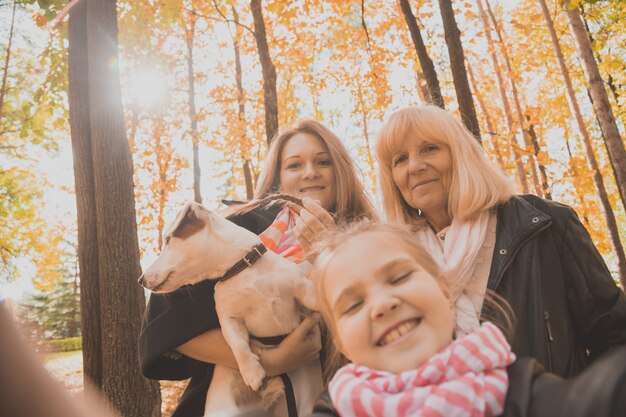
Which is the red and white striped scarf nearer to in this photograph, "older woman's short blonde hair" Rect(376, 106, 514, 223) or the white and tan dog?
the white and tan dog

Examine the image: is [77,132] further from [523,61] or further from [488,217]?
[523,61]

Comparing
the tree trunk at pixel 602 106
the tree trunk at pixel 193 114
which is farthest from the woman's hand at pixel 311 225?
the tree trunk at pixel 193 114

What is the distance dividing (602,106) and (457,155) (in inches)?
270

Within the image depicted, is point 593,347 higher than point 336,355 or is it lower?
lower

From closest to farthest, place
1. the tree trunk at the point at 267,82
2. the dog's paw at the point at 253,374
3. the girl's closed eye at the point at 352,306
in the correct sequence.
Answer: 1. the girl's closed eye at the point at 352,306
2. the dog's paw at the point at 253,374
3. the tree trunk at the point at 267,82

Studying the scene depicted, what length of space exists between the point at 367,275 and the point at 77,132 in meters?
4.03

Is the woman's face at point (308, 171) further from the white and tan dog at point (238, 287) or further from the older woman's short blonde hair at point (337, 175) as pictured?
the white and tan dog at point (238, 287)

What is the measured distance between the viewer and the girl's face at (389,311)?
1.22m

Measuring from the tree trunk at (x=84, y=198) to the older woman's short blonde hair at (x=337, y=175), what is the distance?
7.28 ft

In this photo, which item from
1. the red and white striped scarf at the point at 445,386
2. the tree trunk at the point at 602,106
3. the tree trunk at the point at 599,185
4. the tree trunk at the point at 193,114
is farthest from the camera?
the tree trunk at the point at 193,114

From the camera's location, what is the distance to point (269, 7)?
243 inches

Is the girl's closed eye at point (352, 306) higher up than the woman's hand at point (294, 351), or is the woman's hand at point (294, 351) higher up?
the girl's closed eye at point (352, 306)

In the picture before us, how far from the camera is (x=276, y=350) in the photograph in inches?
79.4

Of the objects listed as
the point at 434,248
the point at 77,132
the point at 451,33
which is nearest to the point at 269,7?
the point at 451,33
